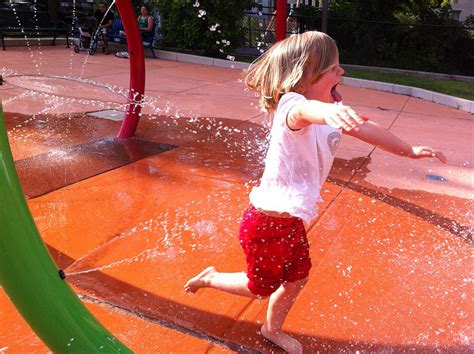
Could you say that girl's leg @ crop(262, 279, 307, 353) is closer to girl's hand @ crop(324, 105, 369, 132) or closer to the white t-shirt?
the white t-shirt

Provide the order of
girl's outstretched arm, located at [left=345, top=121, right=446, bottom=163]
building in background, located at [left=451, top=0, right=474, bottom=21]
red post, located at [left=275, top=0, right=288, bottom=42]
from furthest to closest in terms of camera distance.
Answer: building in background, located at [left=451, top=0, right=474, bottom=21] → red post, located at [left=275, top=0, right=288, bottom=42] → girl's outstretched arm, located at [left=345, top=121, right=446, bottom=163]

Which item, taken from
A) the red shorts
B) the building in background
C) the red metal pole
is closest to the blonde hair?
the red shorts

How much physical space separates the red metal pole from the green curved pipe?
3.64 meters

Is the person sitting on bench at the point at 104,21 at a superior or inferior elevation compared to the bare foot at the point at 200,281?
superior

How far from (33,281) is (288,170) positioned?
1045 millimetres

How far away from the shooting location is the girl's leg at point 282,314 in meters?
2.20

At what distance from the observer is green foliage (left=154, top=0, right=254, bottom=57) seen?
1372 cm

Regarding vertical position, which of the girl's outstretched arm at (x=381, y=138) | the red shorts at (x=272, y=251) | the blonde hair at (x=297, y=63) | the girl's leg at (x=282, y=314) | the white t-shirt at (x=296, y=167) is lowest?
the girl's leg at (x=282, y=314)

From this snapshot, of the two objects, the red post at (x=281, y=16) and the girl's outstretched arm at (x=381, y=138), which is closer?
the girl's outstretched arm at (x=381, y=138)

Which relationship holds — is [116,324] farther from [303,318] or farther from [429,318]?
[429,318]

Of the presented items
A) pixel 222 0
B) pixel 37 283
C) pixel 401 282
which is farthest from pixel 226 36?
pixel 37 283

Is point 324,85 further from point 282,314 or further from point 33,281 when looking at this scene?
point 33,281

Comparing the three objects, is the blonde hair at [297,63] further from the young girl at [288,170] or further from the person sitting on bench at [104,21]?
the person sitting on bench at [104,21]

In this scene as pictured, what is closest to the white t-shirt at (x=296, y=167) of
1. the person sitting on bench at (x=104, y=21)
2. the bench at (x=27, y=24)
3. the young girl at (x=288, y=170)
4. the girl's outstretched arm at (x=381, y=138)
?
the young girl at (x=288, y=170)
